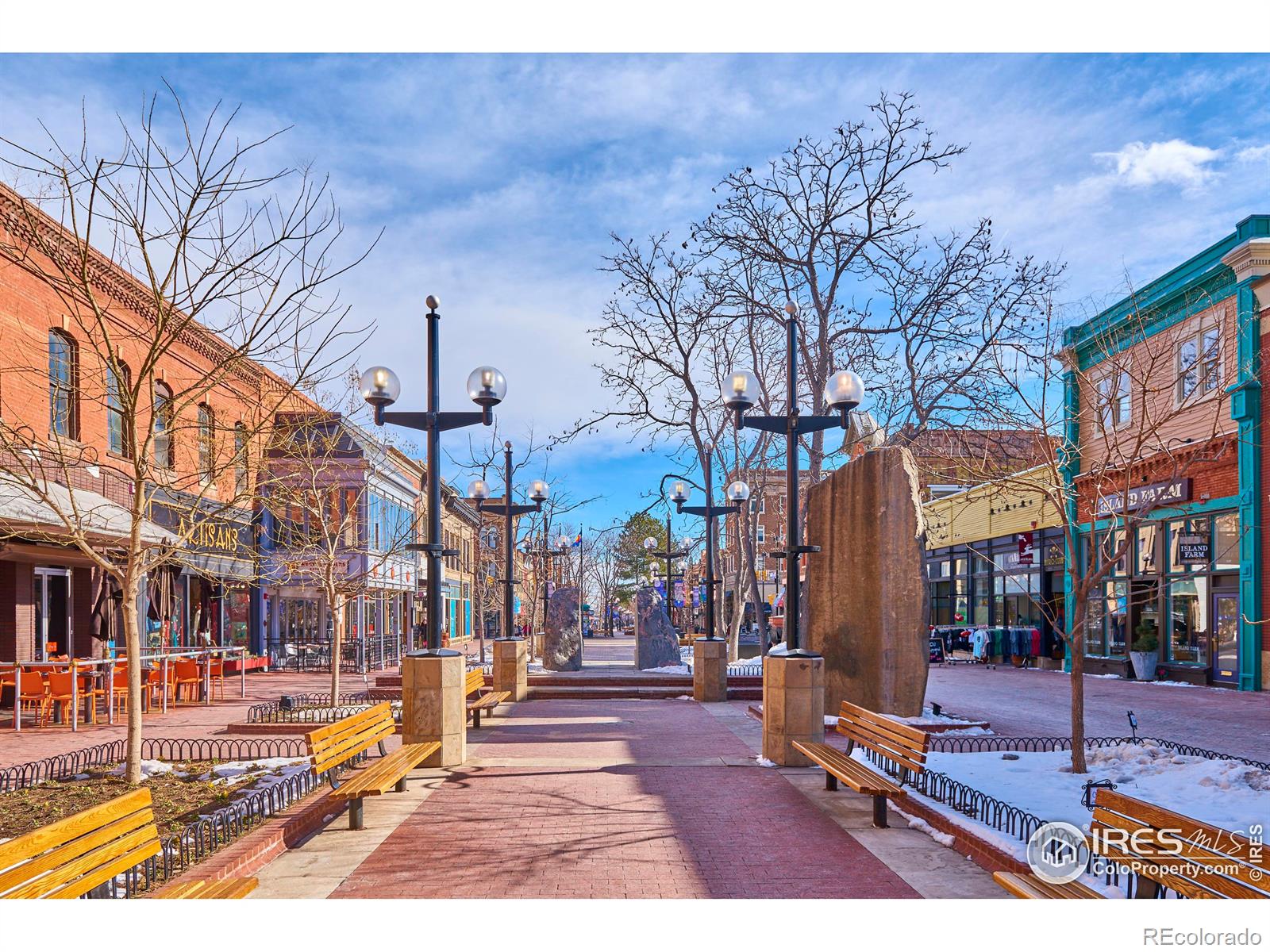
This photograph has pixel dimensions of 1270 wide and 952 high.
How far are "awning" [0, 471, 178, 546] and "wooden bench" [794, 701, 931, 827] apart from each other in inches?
291

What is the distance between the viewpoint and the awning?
35.9ft

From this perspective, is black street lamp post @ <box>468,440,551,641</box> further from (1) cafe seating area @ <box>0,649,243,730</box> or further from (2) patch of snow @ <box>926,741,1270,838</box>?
(2) patch of snow @ <box>926,741,1270,838</box>

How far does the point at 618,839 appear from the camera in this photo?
6969 mm

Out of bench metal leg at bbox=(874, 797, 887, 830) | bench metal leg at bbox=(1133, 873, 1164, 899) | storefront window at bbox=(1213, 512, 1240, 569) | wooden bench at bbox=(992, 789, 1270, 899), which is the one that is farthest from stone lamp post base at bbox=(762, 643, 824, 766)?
storefront window at bbox=(1213, 512, 1240, 569)

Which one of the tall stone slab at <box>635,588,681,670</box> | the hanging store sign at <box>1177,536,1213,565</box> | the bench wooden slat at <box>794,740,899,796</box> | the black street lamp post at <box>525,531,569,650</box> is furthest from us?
the black street lamp post at <box>525,531,569,650</box>

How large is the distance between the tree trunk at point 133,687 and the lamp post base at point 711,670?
34.5 feet

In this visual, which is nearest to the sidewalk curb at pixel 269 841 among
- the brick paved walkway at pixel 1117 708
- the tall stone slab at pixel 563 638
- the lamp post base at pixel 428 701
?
the lamp post base at pixel 428 701

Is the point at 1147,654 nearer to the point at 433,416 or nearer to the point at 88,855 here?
the point at 433,416

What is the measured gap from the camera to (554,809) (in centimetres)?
799

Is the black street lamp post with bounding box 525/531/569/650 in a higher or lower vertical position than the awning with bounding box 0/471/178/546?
lower

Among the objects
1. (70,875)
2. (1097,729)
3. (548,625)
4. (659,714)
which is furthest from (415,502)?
(70,875)

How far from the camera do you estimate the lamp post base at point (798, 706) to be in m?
10.1

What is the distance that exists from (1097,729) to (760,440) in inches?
477
